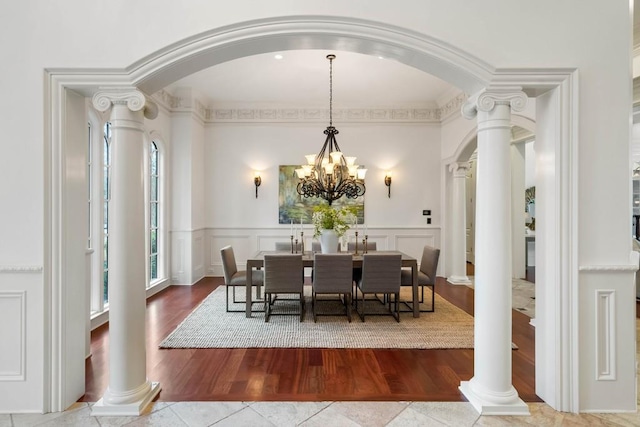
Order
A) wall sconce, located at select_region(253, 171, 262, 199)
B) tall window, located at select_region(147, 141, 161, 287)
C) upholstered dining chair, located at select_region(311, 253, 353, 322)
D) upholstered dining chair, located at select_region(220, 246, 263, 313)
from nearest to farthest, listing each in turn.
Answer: upholstered dining chair, located at select_region(311, 253, 353, 322) < upholstered dining chair, located at select_region(220, 246, 263, 313) < tall window, located at select_region(147, 141, 161, 287) < wall sconce, located at select_region(253, 171, 262, 199)

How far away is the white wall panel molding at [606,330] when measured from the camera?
7.14ft

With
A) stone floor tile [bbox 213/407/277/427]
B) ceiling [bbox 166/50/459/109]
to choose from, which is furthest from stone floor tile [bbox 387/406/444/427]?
ceiling [bbox 166/50/459/109]

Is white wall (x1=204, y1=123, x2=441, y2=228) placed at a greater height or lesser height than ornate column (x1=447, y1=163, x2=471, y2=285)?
greater

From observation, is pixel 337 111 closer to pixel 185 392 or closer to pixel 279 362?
pixel 279 362

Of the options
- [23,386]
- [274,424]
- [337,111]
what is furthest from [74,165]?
[337,111]

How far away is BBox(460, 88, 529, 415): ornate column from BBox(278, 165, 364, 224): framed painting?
13.7ft

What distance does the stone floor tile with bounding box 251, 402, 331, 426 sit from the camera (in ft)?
6.88

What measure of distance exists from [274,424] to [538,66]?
9.25 feet

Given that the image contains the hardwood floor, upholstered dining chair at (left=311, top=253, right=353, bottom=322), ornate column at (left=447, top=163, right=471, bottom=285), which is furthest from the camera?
ornate column at (left=447, top=163, right=471, bottom=285)

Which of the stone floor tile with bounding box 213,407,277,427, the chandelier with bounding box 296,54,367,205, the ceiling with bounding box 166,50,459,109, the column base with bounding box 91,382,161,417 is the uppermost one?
the ceiling with bounding box 166,50,459,109

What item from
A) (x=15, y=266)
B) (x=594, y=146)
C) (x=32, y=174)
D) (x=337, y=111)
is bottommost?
(x=15, y=266)

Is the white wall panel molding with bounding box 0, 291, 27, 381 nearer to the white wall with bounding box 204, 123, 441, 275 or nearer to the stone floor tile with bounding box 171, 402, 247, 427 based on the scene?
the stone floor tile with bounding box 171, 402, 247, 427

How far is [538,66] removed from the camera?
86.4 inches

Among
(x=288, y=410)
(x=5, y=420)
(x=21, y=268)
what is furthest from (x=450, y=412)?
(x=21, y=268)
